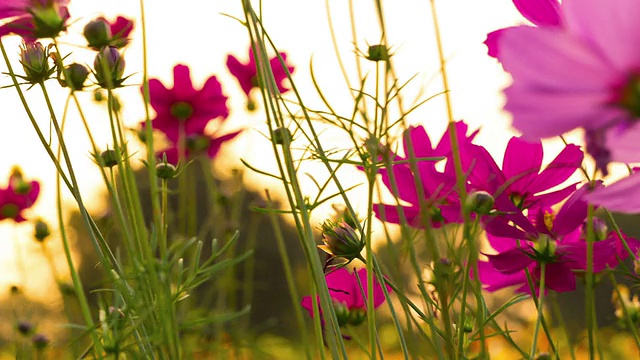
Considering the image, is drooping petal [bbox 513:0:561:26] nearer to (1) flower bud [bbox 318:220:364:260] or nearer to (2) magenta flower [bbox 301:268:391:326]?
(1) flower bud [bbox 318:220:364:260]

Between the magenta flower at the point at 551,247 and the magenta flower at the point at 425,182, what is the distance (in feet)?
0.12

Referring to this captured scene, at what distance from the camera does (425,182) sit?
53cm

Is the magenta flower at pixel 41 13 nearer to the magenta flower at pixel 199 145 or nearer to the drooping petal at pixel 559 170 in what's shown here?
the drooping petal at pixel 559 170

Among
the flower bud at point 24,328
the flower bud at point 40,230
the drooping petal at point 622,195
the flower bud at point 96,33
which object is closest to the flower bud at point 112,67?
the flower bud at point 96,33

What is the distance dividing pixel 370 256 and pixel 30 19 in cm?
25

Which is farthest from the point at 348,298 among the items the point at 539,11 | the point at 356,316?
the point at 539,11

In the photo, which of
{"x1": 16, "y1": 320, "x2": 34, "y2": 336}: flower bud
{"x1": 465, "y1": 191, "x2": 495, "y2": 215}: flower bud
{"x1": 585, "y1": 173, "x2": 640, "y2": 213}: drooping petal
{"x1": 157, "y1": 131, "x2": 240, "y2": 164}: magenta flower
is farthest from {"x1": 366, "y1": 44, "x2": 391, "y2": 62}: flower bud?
{"x1": 16, "y1": 320, "x2": 34, "y2": 336}: flower bud

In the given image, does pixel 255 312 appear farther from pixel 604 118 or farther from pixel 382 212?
pixel 604 118

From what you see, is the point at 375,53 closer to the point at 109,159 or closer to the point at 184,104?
the point at 109,159

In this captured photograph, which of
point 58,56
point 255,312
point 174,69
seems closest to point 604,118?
point 58,56

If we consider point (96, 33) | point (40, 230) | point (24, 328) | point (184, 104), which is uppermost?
point (96, 33)

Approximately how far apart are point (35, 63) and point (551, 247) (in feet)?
1.15

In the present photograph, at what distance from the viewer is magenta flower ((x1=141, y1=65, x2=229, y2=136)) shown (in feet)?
4.06

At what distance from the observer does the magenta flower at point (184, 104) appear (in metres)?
1.24
